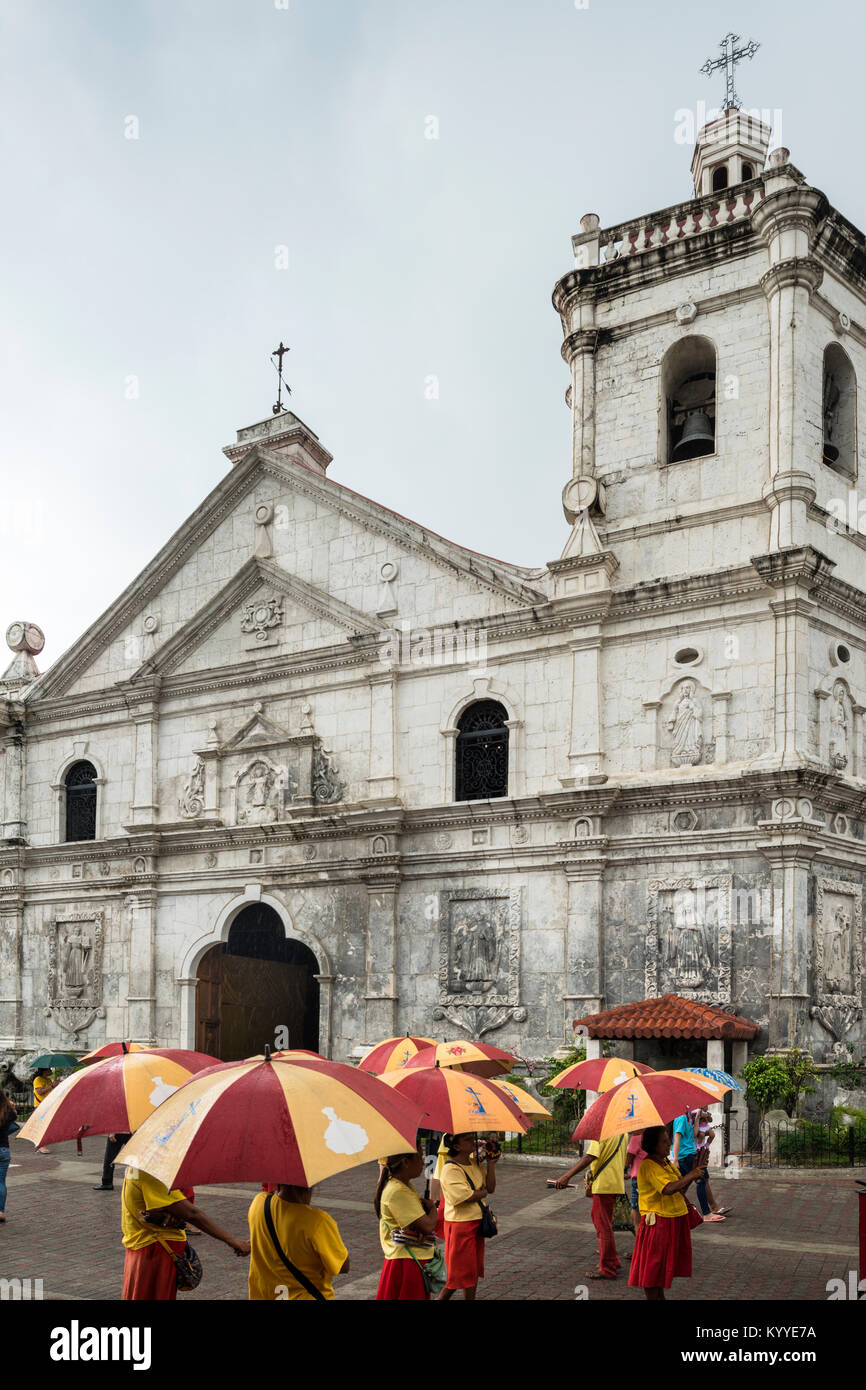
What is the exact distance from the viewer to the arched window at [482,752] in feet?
76.7

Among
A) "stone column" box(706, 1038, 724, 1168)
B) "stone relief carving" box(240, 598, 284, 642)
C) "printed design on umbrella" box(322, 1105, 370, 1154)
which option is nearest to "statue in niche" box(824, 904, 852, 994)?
"stone column" box(706, 1038, 724, 1168)

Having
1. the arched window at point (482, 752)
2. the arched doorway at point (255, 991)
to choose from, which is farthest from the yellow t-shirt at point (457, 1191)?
the arched doorway at point (255, 991)

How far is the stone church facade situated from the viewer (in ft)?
67.7

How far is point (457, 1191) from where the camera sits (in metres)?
9.52

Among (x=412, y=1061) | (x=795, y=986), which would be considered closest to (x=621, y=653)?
(x=795, y=986)

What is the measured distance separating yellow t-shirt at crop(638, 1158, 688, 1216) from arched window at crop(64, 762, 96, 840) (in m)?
21.6

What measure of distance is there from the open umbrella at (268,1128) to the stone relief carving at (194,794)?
20262 mm

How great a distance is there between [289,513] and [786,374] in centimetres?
1081

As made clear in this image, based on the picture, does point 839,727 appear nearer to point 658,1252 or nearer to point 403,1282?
point 658,1252

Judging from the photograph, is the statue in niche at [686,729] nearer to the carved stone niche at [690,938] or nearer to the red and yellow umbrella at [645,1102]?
the carved stone niche at [690,938]

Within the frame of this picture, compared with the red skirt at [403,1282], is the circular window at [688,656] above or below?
above

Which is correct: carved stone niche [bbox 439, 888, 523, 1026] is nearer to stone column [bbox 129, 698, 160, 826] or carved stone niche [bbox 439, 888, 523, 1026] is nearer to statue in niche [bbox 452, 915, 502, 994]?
statue in niche [bbox 452, 915, 502, 994]

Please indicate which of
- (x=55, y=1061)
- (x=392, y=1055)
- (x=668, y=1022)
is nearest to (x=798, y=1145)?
(x=668, y=1022)
